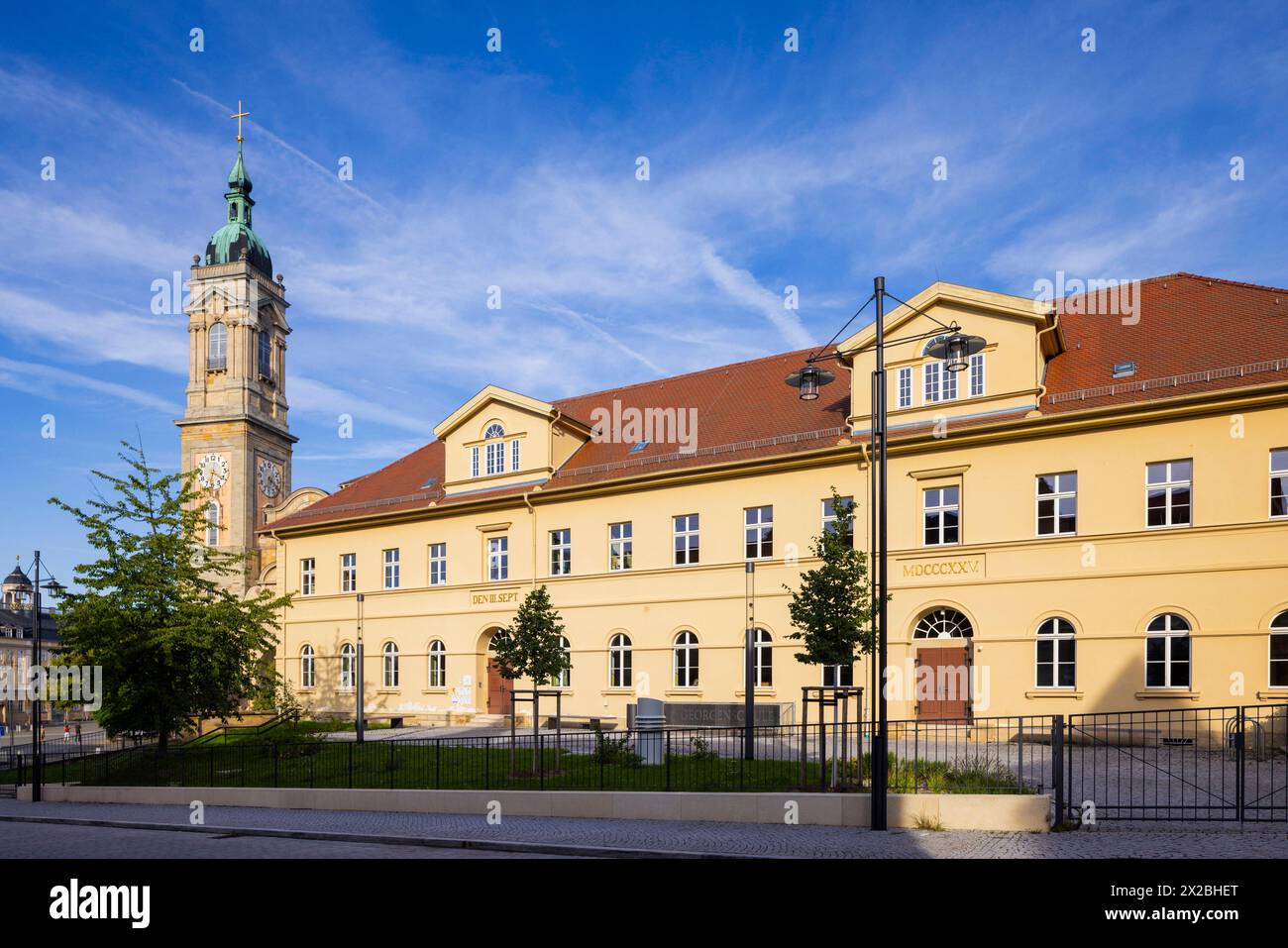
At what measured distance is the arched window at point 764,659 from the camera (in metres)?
30.6

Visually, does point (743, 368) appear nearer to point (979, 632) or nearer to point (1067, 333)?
point (1067, 333)

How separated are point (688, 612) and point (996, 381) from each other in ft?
37.9

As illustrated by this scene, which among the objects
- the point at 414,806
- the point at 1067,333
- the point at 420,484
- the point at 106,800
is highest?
the point at 1067,333

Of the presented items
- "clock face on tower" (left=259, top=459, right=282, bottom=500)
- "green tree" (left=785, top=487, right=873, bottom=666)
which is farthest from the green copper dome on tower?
"green tree" (left=785, top=487, right=873, bottom=666)

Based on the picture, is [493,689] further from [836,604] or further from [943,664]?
[836,604]

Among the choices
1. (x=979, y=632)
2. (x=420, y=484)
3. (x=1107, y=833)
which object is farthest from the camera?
(x=420, y=484)

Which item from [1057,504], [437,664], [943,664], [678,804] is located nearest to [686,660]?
[943,664]

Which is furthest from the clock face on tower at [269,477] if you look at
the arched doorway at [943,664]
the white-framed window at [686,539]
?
the arched doorway at [943,664]

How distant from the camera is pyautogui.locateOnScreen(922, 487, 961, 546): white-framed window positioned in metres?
28.0

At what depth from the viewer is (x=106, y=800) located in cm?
2473

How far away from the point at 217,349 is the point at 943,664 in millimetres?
54572

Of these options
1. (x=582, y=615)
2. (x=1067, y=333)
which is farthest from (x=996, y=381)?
(x=582, y=615)

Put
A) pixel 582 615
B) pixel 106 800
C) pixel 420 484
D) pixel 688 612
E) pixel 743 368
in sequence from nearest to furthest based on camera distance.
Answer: pixel 106 800 < pixel 688 612 < pixel 582 615 < pixel 743 368 < pixel 420 484

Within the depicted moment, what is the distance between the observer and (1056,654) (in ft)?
85.5
